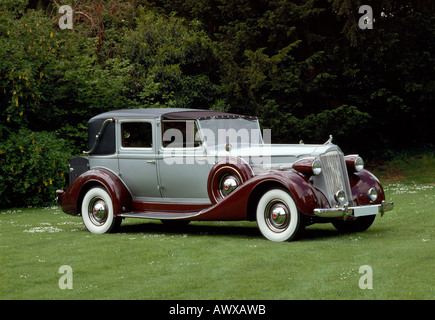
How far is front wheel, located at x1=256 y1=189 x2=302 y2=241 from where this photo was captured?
957cm

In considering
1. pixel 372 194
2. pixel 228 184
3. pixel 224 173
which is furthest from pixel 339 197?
pixel 224 173

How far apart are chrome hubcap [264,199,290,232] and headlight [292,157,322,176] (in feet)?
1.95

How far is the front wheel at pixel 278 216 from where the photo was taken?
377 inches

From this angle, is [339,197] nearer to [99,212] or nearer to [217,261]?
[217,261]

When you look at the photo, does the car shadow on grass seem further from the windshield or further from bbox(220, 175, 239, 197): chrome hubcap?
the windshield

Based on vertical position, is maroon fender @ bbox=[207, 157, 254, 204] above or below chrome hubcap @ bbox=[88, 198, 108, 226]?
above

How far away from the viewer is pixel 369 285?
6641mm

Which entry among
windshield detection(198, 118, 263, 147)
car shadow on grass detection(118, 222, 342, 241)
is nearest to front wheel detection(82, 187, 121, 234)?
car shadow on grass detection(118, 222, 342, 241)

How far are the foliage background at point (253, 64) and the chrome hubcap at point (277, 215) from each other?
978 cm

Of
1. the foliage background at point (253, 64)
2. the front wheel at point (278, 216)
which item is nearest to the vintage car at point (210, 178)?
the front wheel at point (278, 216)

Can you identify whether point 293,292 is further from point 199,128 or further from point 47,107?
point 47,107

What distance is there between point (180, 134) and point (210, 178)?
3.75 ft

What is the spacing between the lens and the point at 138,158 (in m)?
11.4

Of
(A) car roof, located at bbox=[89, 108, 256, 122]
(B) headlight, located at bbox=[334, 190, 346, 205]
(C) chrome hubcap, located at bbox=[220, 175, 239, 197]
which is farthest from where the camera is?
(A) car roof, located at bbox=[89, 108, 256, 122]
